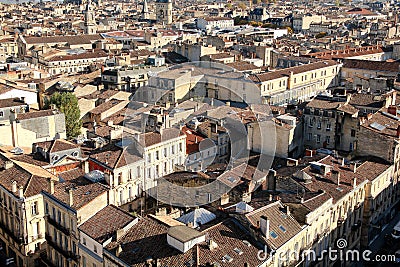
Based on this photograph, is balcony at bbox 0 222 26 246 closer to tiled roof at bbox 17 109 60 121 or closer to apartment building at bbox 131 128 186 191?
apartment building at bbox 131 128 186 191

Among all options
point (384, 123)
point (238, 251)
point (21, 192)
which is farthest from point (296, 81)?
point (238, 251)

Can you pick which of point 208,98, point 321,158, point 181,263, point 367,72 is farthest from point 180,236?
point 367,72

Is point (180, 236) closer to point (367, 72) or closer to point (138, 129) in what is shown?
point (138, 129)

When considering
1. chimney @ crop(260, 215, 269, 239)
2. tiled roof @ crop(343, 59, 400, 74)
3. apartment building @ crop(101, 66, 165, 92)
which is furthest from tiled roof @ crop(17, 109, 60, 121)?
tiled roof @ crop(343, 59, 400, 74)

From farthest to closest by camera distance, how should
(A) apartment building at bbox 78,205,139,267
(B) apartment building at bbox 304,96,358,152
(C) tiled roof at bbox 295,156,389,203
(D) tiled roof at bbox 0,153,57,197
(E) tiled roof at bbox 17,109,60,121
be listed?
1. (E) tiled roof at bbox 17,109,60,121
2. (B) apartment building at bbox 304,96,358,152
3. (D) tiled roof at bbox 0,153,57,197
4. (C) tiled roof at bbox 295,156,389,203
5. (A) apartment building at bbox 78,205,139,267

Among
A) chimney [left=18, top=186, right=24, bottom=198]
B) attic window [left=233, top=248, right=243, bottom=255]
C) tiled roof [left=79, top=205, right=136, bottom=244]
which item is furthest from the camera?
chimney [left=18, top=186, right=24, bottom=198]

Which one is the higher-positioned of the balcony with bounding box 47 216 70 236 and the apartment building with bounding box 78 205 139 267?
the apartment building with bounding box 78 205 139 267
